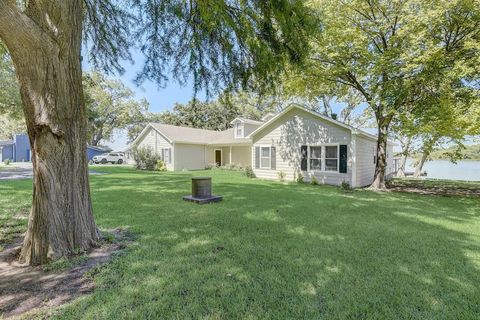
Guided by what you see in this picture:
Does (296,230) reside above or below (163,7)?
below

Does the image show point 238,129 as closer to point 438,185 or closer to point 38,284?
point 438,185

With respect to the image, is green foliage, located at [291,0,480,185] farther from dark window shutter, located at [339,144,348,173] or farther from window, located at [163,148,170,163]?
window, located at [163,148,170,163]

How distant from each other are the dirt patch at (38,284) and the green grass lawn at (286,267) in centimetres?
21

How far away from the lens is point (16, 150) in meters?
35.6

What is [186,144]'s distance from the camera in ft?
75.2

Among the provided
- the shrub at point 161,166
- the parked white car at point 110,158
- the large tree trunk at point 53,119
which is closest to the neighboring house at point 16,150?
the parked white car at point 110,158

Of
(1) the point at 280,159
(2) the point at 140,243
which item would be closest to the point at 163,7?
(2) the point at 140,243

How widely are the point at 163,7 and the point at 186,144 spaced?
1843 cm

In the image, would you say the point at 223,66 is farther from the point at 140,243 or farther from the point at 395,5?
the point at 395,5

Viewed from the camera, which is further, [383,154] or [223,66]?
[383,154]

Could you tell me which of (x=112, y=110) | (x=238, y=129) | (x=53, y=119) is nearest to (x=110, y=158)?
(x=112, y=110)

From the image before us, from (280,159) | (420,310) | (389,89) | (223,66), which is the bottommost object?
(420,310)

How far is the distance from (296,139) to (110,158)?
2811 centimetres

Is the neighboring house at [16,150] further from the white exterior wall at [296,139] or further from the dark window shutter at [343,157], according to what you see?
the dark window shutter at [343,157]
